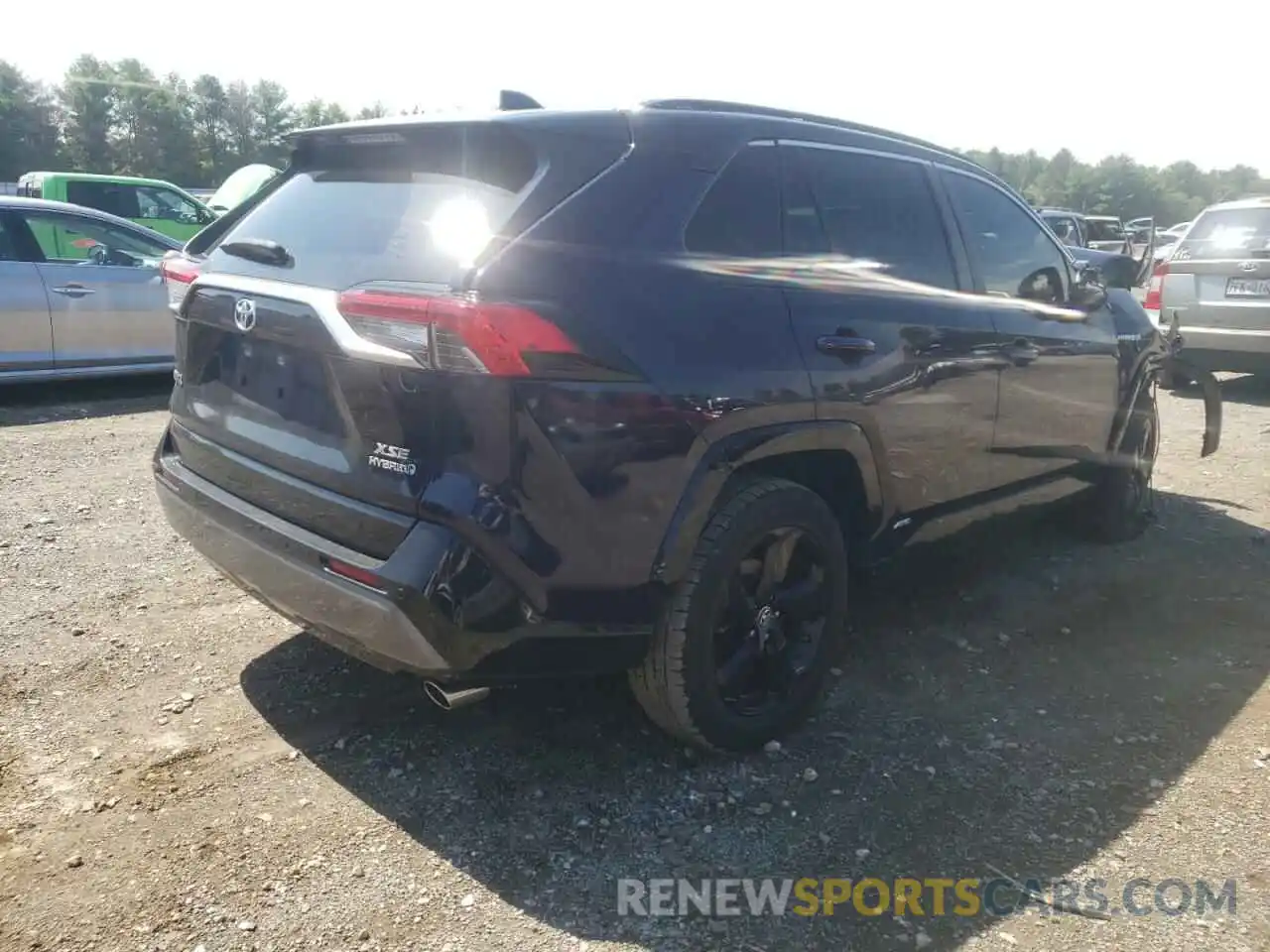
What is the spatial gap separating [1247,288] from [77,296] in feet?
32.0

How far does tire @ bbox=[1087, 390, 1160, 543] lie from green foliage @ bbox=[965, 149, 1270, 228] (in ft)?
190

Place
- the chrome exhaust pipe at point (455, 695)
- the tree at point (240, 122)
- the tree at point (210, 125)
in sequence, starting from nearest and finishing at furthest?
the chrome exhaust pipe at point (455, 695)
the tree at point (210, 125)
the tree at point (240, 122)

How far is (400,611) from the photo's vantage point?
93.6 inches

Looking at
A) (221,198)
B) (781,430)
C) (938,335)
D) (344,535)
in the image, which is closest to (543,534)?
(344,535)

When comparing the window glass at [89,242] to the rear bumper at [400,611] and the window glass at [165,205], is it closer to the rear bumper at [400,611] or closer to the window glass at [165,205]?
the rear bumper at [400,611]

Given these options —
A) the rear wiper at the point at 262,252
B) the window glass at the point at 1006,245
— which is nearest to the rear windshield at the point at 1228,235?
the window glass at the point at 1006,245

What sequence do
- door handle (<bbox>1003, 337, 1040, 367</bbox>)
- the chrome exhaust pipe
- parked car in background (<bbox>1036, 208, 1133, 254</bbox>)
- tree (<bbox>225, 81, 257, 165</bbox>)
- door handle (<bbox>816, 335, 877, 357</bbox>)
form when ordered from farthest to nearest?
tree (<bbox>225, 81, 257, 165</bbox>)
parked car in background (<bbox>1036, 208, 1133, 254</bbox>)
door handle (<bbox>1003, 337, 1040, 367</bbox>)
door handle (<bbox>816, 335, 877, 357</bbox>)
the chrome exhaust pipe

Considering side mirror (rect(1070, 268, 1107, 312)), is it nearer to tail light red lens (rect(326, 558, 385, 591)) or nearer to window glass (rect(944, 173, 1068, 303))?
window glass (rect(944, 173, 1068, 303))

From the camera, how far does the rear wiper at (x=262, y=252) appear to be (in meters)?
2.81

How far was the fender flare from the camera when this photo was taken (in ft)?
8.68

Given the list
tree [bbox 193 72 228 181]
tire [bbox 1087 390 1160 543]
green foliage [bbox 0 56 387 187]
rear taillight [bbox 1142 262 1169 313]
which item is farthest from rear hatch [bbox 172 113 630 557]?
tree [bbox 193 72 228 181]

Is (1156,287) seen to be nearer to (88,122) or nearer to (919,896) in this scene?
(919,896)

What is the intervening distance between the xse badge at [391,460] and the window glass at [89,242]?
6.69 meters

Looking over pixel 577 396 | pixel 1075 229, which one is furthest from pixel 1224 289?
pixel 1075 229
